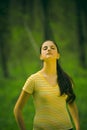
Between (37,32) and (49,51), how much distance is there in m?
11.2

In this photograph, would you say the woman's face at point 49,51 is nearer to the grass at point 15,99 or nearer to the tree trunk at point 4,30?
the grass at point 15,99

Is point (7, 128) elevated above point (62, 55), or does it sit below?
below

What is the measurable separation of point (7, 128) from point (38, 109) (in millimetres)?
6399

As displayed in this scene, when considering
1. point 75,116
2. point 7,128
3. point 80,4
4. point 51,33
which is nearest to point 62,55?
point 51,33

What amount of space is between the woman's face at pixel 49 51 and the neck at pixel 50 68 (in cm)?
4

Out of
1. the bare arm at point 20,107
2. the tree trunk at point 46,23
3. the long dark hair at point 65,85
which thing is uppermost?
the tree trunk at point 46,23

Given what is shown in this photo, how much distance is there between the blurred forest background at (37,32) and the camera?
14.4 meters

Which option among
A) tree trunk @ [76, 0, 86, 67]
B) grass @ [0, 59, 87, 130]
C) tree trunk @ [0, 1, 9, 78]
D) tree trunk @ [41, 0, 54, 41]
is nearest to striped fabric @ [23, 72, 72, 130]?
grass @ [0, 59, 87, 130]

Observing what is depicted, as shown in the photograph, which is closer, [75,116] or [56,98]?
[56,98]

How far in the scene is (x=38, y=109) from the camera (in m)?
3.46

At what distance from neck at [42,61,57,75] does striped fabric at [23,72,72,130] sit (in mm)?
157

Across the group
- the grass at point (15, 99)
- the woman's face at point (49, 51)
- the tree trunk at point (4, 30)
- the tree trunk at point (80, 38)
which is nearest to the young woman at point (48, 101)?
the woman's face at point (49, 51)

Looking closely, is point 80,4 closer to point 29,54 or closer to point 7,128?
point 29,54

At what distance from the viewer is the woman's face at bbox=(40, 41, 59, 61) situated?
3.61m
